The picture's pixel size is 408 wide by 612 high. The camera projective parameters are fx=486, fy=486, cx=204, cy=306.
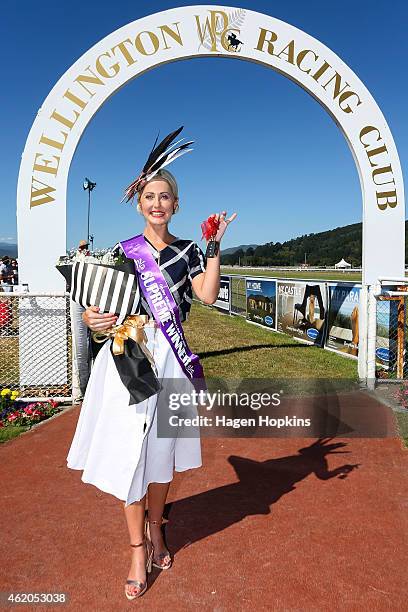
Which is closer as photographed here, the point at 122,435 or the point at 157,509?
the point at 122,435

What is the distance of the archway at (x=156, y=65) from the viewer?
6449 millimetres

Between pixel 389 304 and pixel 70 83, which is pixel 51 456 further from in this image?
pixel 389 304

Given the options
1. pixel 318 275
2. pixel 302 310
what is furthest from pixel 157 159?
pixel 318 275

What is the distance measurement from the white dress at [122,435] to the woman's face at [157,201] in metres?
0.21

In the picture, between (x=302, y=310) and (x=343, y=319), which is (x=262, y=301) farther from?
(x=343, y=319)

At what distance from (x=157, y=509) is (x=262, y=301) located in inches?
488

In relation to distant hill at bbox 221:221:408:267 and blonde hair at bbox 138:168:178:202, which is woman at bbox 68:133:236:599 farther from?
distant hill at bbox 221:221:408:267

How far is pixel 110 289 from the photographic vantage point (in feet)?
8.01

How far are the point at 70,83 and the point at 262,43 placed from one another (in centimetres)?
269

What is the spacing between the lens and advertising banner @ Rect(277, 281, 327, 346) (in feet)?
36.1

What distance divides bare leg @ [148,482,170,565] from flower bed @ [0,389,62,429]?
3.03 meters

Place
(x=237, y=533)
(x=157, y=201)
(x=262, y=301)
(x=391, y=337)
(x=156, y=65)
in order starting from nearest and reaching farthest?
1. (x=157, y=201)
2. (x=237, y=533)
3. (x=156, y=65)
4. (x=391, y=337)
5. (x=262, y=301)

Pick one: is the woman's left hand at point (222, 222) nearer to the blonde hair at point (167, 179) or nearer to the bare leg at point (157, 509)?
the blonde hair at point (167, 179)

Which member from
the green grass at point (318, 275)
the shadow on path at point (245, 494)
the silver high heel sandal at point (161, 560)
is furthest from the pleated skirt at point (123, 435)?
the green grass at point (318, 275)
